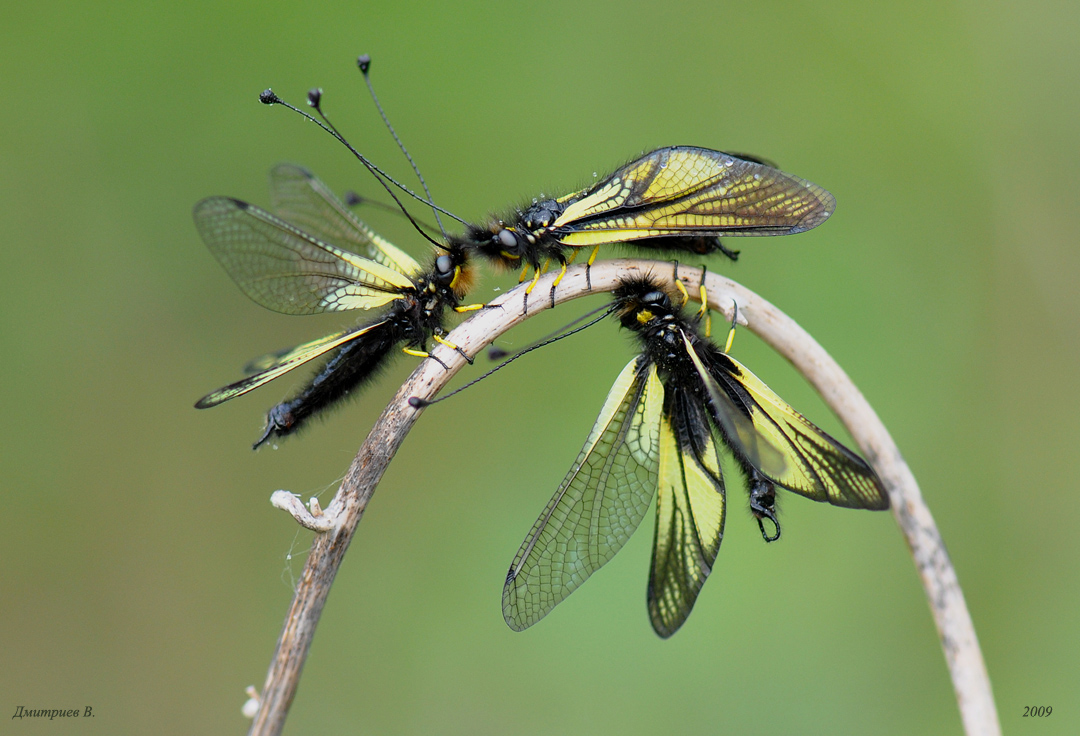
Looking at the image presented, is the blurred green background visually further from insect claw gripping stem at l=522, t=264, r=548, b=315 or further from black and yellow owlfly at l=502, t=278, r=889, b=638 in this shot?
insect claw gripping stem at l=522, t=264, r=548, b=315

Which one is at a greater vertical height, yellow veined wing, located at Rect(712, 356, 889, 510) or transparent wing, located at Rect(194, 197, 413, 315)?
transparent wing, located at Rect(194, 197, 413, 315)

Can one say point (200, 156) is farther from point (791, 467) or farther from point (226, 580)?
point (791, 467)

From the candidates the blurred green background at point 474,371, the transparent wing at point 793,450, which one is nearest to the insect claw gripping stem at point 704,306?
the transparent wing at point 793,450

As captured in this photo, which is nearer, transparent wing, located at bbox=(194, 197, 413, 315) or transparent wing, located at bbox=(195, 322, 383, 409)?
transparent wing, located at bbox=(195, 322, 383, 409)

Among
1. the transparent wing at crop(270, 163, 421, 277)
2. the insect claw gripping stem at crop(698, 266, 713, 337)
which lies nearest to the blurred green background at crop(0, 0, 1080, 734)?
the transparent wing at crop(270, 163, 421, 277)

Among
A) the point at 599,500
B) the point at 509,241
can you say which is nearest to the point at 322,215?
the point at 509,241

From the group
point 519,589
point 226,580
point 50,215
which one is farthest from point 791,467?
point 50,215
